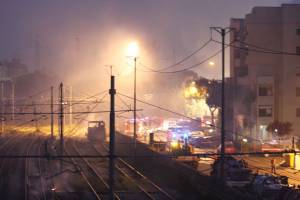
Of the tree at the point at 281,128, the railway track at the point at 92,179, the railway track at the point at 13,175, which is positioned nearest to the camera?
the railway track at the point at 92,179

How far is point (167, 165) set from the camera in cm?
2867

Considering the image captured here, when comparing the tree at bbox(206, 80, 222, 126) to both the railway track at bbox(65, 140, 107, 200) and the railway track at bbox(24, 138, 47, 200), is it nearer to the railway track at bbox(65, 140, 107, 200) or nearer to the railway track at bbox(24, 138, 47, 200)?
the railway track at bbox(24, 138, 47, 200)

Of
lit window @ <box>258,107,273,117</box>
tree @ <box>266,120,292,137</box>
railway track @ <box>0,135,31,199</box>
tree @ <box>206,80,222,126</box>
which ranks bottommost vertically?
railway track @ <box>0,135,31,199</box>

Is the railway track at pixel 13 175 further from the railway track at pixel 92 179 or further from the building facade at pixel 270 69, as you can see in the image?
the building facade at pixel 270 69

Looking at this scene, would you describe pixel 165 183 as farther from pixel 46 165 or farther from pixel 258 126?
pixel 258 126

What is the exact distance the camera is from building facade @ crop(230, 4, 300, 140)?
45812mm

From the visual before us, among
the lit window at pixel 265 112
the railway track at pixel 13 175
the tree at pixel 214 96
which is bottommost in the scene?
the railway track at pixel 13 175

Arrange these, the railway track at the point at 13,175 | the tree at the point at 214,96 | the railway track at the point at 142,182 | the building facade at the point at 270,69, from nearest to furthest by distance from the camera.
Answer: the railway track at the point at 142,182
the railway track at the point at 13,175
the building facade at the point at 270,69
the tree at the point at 214,96

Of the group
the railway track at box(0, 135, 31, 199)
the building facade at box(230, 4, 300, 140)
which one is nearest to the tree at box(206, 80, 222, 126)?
the building facade at box(230, 4, 300, 140)

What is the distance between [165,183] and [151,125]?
37997mm

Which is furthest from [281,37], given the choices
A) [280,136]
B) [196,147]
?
[196,147]

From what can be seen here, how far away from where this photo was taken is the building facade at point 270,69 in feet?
150

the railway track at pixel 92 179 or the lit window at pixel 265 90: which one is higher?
the lit window at pixel 265 90

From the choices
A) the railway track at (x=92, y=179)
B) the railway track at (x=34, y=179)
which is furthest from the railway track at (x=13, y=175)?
the railway track at (x=92, y=179)
